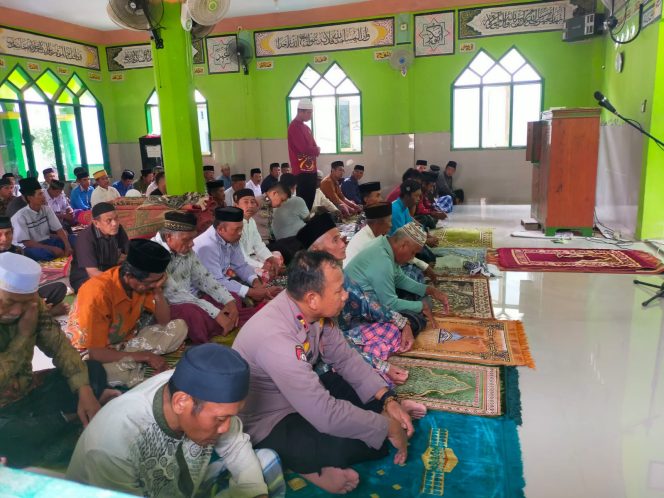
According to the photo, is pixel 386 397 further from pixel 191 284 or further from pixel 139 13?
pixel 139 13

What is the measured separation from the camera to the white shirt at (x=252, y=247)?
4113 mm

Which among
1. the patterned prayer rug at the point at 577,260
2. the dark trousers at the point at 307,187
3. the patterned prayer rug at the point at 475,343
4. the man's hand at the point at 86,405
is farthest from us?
the dark trousers at the point at 307,187

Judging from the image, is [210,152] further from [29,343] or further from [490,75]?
[29,343]

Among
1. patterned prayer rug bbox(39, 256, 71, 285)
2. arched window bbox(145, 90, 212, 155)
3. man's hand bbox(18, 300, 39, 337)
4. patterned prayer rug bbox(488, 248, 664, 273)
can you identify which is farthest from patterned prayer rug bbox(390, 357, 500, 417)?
arched window bbox(145, 90, 212, 155)

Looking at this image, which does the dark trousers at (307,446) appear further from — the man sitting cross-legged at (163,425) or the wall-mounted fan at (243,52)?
the wall-mounted fan at (243,52)

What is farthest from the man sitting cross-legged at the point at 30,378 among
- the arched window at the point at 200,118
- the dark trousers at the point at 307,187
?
the arched window at the point at 200,118

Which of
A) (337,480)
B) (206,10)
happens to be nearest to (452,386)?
(337,480)

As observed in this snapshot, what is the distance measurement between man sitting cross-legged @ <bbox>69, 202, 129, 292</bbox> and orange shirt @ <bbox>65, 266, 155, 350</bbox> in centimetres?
97

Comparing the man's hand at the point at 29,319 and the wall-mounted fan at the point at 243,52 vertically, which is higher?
the wall-mounted fan at the point at 243,52

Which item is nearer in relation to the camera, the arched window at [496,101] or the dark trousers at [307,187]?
the dark trousers at [307,187]

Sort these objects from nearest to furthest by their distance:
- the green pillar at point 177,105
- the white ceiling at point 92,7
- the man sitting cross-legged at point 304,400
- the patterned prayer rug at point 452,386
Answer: the man sitting cross-legged at point 304,400 < the patterned prayer rug at point 452,386 < the green pillar at point 177,105 < the white ceiling at point 92,7

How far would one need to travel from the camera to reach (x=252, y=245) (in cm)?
423

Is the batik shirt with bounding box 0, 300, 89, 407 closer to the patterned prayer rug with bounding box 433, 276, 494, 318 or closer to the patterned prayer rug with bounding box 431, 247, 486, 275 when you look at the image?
the patterned prayer rug with bounding box 433, 276, 494, 318

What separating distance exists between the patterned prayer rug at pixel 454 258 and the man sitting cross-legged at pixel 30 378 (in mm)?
3210
